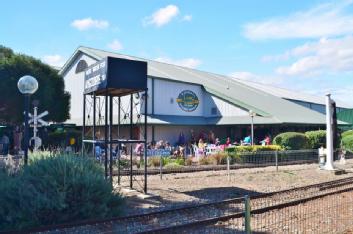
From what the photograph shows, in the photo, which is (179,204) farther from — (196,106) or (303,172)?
(196,106)

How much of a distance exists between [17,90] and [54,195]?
23574 millimetres

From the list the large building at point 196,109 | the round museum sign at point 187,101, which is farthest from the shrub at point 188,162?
the round museum sign at point 187,101

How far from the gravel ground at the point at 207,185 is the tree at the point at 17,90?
628 inches

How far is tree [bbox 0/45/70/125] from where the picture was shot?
2861cm

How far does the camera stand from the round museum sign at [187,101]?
118ft

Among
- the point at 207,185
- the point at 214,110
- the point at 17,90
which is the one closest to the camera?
the point at 207,185

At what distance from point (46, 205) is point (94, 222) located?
2.33 metres

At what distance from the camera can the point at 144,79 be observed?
36.2ft

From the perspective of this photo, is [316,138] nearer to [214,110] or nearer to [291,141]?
[291,141]

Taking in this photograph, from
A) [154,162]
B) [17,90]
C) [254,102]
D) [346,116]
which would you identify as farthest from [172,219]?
[346,116]

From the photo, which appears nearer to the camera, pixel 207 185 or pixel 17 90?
pixel 207 185

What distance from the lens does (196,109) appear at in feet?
122

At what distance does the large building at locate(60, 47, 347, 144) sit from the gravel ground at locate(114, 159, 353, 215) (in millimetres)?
15004

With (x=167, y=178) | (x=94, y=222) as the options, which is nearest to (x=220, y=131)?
(x=167, y=178)
